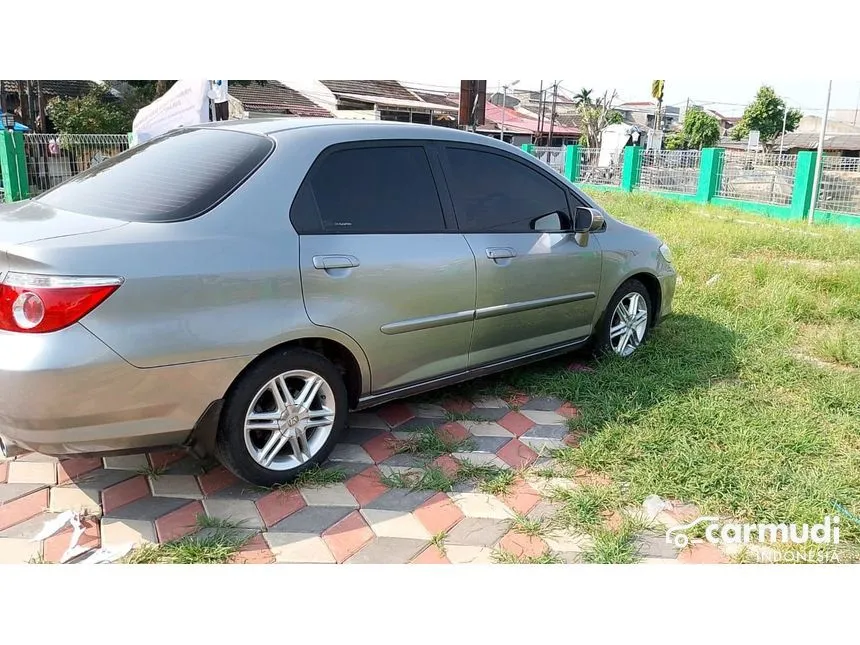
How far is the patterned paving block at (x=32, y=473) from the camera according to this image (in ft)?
9.99

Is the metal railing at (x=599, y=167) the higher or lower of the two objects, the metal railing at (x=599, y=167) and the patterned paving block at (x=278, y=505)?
the higher

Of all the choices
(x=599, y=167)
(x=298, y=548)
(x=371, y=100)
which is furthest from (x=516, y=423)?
(x=371, y=100)

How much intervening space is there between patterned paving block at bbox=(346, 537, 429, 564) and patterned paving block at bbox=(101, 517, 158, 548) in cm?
81

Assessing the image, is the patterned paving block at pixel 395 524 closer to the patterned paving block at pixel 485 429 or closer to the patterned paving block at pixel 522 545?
the patterned paving block at pixel 522 545

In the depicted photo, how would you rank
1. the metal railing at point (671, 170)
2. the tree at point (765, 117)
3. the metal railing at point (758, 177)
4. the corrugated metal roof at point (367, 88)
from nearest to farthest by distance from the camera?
the metal railing at point (758, 177) < the metal railing at point (671, 170) < the corrugated metal roof at point (367, 88) < the tree at point (765, 117)

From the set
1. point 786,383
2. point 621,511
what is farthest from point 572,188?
point 621,511

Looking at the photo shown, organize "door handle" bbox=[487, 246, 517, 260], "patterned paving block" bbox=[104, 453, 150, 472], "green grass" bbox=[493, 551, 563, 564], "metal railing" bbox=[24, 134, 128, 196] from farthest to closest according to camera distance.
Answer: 1. "metal railing" bbox=[24, 134, 128, 196]
2. "door handle" bbox=[487, 246, 517, 260]
3. "patterned paving block" bbox=[104, 453, 150, 472]
4. "green grass" bbox=[493, 551, 563, 564]

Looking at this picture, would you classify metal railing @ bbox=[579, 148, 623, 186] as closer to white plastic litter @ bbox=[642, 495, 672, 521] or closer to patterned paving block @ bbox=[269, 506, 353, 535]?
white plastic litter @ bbox=[642, 495, 672, 521]

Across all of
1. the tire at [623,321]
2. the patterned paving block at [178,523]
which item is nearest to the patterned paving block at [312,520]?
the patterned paving block at [178,523]

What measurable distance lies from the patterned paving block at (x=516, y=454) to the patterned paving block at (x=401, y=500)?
0.51m

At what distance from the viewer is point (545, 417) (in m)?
3.92

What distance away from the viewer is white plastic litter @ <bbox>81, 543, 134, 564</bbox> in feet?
8.21

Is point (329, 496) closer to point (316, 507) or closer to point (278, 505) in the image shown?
point (316, 507)

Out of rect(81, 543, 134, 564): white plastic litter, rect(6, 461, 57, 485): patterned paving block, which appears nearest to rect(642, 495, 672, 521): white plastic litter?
rect(81, 543, 134, 564): white plastic litter
